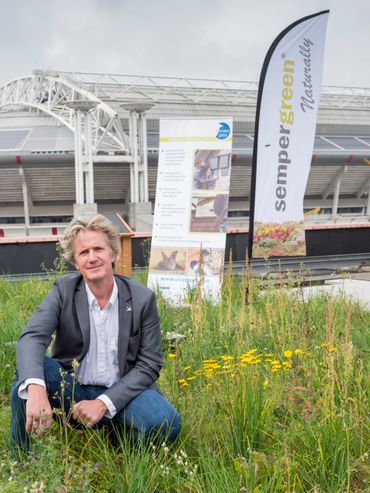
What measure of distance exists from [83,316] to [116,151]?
36.7m

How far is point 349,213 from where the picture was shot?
181 ft

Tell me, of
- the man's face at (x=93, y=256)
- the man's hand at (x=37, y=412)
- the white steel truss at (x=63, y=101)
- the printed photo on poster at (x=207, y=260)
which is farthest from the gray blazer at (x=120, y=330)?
the white steel truss at (x=63, y=101)

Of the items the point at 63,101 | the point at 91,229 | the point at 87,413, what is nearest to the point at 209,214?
the point at 91,229

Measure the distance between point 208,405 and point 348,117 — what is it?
206 ft

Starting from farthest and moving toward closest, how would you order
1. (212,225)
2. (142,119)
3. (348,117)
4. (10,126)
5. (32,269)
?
(348,117) < (10,126) < (142,119) < (32,269) < (212,225)

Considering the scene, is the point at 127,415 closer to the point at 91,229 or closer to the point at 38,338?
the point at 38,338

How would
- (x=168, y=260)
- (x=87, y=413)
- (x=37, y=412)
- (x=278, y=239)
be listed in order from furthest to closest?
1. (x=278, y=239)
2. (x=168, y=260)
3. (x=87, y=413)
4. (x=37, y=412)

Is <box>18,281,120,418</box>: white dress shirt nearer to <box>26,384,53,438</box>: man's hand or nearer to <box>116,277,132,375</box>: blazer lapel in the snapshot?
<box>116,277,132,375</box>: blazer lapel

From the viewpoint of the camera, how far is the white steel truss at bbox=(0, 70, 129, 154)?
42438 millimetres

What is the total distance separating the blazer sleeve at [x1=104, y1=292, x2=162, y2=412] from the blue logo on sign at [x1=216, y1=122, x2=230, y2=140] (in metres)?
5.51

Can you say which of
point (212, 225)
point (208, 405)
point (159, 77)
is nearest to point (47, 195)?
point (159, 77)

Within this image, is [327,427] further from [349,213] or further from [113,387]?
[349,213]

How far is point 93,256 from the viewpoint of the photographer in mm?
3270

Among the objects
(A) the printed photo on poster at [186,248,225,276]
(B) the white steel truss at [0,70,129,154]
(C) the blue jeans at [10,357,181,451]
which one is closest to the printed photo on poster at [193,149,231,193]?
(A) the printed photo on poster at [186,248,225,276]
